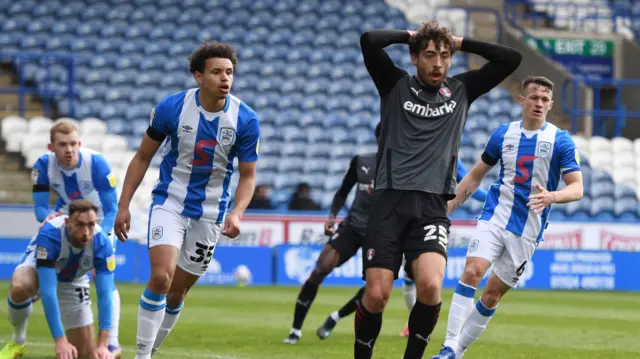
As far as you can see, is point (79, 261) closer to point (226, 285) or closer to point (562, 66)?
point (226, 285)

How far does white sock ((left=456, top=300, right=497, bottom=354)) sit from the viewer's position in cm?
846

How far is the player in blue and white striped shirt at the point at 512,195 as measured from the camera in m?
8.52

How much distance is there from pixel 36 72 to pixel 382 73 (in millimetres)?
18192

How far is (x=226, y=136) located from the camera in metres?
7.73

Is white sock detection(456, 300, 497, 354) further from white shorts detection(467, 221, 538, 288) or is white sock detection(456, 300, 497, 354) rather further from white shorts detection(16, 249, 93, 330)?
white shorts detection(16, 249, 93, 330)

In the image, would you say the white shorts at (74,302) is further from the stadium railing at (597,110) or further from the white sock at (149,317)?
the stadium railing at (597,110)

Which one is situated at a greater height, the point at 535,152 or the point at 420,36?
the point at 420,36

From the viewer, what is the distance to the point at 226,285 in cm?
1902

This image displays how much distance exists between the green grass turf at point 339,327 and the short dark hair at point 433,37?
353cm

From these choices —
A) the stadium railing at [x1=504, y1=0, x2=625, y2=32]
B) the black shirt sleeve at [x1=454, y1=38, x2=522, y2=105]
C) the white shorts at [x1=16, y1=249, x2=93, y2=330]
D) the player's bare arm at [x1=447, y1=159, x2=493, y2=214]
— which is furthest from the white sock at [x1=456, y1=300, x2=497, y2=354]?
the stadium railing at [x1=504, y1=0, x2=625, y2=32]

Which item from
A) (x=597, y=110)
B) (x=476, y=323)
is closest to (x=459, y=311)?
(x=476, y=323)

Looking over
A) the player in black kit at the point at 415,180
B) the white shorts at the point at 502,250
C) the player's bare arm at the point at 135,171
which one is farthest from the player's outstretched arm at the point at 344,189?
the player in black kit at the point at 415,180

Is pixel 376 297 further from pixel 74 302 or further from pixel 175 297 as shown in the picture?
pixel 74 302

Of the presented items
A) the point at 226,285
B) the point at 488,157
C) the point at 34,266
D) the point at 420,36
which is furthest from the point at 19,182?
the point at 420,36
